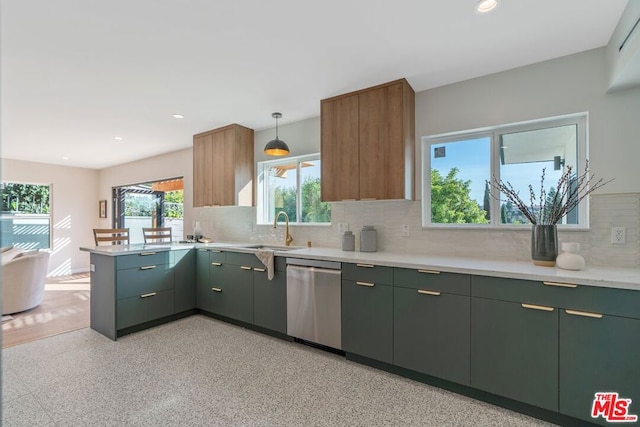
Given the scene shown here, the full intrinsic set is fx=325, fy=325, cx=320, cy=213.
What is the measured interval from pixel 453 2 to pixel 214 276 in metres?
3.39

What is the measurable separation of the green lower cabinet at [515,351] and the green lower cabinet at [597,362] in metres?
0.06

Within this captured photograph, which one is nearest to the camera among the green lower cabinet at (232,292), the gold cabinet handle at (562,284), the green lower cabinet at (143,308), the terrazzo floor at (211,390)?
the gold cabinet handle at (562,284)

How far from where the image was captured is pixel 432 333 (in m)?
2.38

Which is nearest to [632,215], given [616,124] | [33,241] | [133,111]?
[616,124]

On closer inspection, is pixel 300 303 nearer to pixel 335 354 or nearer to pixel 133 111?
pixel 335 354

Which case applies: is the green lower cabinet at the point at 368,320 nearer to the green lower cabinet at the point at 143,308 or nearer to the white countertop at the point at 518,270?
the white countertop at the point at 518,270

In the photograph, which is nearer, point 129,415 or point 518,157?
point 129,415

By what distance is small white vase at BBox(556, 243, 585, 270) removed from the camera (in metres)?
2.14

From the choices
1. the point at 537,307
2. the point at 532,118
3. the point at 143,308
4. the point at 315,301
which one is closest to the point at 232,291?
the point at 143,308

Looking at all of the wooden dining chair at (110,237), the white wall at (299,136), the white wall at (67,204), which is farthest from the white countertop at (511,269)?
the white wall at (67,204)

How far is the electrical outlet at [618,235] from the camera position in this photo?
229 cm

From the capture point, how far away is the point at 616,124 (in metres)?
2.34

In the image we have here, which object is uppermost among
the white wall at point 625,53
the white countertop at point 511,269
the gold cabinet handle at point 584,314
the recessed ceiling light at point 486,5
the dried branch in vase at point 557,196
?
the recessed ceiling light at point 486,5

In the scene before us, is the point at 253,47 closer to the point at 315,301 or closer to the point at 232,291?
the point at 315,301
